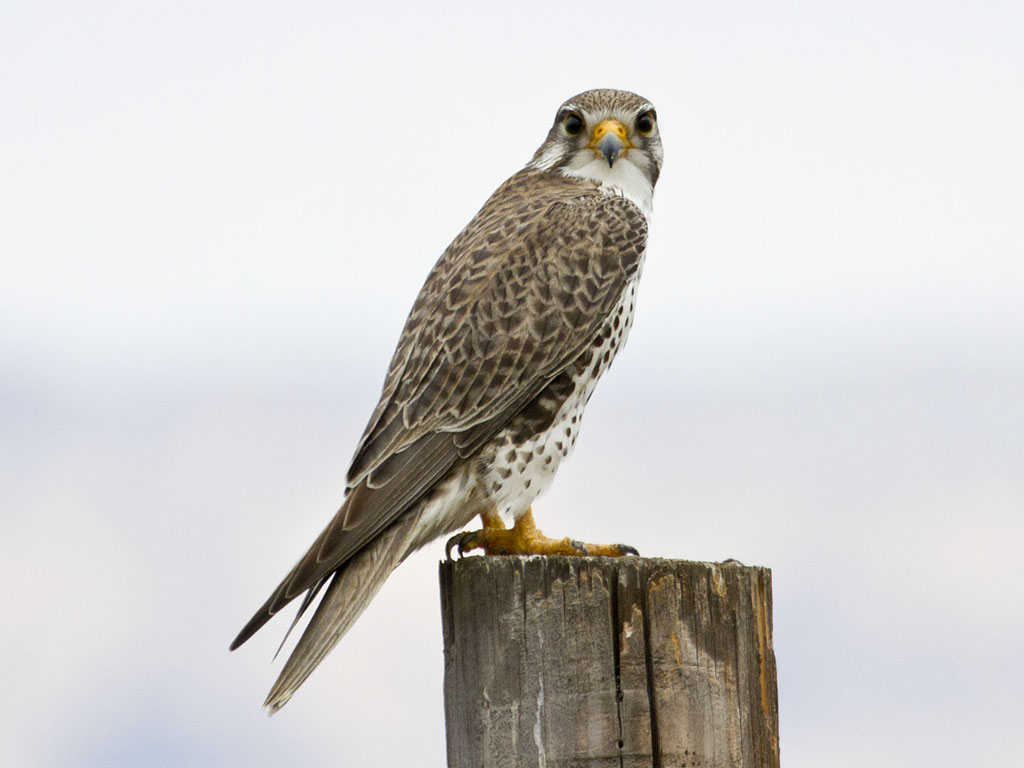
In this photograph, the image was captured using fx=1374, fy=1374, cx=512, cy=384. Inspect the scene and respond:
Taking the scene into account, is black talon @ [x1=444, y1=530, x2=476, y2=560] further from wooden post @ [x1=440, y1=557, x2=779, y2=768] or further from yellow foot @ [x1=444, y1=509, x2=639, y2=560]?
wooden post @ [x1=440, y1=557, x2=779, y2=768]

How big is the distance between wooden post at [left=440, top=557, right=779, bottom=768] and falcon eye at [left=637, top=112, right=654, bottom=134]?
2.79 meters

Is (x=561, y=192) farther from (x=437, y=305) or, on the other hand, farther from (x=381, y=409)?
(x=381, y=409)

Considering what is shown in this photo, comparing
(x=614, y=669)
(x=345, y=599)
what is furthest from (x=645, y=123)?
(x=614, y=669)

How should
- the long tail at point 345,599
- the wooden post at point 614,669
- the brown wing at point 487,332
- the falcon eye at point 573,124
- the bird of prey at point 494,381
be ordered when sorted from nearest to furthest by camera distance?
the wooden post at point 614,669, the long tail at point 345,599, the bird of prey at point 494,381, the brown wing at point 487,332, the falcon eye at point 573,124

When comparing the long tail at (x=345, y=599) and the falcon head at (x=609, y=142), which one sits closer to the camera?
the long tail at (x=345, y=599)

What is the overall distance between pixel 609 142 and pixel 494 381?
1272 millimetres

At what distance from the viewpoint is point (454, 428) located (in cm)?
477

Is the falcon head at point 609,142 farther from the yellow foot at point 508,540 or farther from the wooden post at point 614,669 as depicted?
the wooden post at point 614,669

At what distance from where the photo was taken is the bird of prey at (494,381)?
179 inches

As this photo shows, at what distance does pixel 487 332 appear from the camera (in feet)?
16.2

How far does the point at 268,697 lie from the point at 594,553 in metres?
1.17

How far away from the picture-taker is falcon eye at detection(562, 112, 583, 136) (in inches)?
225

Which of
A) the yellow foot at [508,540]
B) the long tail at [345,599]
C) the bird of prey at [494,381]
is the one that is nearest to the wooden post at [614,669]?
the long tail at [345,599]

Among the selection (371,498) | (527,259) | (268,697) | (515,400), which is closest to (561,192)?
(527,259)
